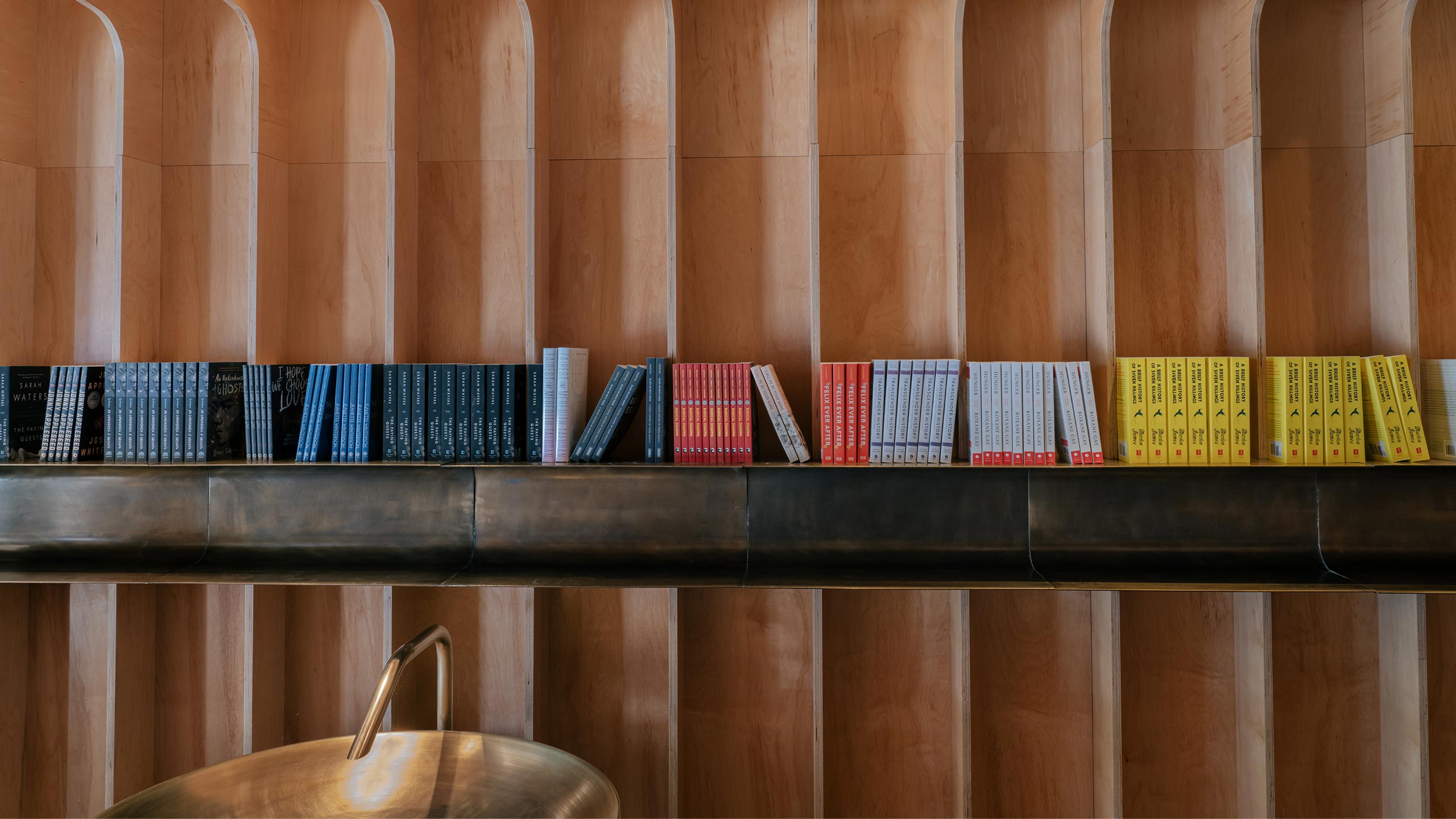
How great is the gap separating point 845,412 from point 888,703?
932 millimetres

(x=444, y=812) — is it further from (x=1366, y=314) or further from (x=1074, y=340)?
(x=1366, y=314)

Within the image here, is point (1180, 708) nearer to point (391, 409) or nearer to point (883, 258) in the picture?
point (883, 258)

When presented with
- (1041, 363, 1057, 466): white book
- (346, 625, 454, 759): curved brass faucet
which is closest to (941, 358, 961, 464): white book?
(1041, 363, 1057, 466): white book

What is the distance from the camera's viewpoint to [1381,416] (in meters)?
2.03

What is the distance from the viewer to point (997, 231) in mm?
2352

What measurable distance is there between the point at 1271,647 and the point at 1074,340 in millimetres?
1058

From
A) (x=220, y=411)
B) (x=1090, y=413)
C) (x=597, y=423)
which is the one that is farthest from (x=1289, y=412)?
(x=220, y=411)

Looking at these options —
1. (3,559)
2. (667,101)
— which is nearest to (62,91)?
(3,559)

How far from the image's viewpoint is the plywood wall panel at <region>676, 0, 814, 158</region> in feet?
7.84

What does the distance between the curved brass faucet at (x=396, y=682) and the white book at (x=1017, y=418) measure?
1548 mm

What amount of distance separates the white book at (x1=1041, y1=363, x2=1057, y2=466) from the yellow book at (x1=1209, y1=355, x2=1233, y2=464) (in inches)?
16.1

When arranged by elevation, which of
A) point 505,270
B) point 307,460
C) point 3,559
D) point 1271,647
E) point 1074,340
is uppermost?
point 505,270

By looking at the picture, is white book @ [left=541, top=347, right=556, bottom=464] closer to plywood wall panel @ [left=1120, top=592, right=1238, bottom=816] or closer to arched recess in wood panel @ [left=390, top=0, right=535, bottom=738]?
arched recess in wood panel @ [left=390, top=0, right=535, bottom=738]

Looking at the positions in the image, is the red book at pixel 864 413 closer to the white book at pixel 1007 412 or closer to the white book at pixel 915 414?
the white book at pixel 915 414
